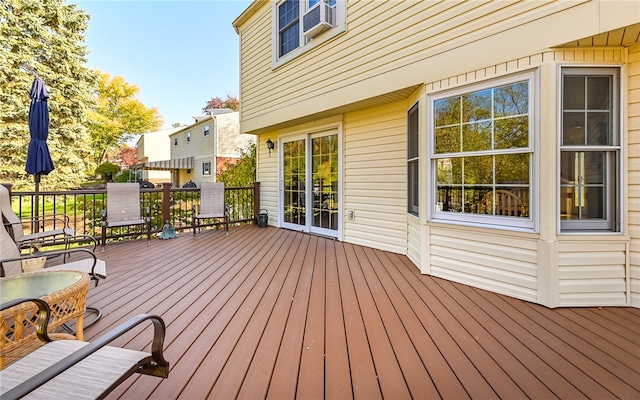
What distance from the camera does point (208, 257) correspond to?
459 centimetres

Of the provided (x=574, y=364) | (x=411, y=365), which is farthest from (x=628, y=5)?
(x=411, y=365)

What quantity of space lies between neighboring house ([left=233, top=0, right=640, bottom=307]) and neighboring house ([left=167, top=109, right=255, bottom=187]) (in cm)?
1082

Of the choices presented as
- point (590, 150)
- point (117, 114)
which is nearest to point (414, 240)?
point (590, 150)

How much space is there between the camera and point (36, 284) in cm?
206

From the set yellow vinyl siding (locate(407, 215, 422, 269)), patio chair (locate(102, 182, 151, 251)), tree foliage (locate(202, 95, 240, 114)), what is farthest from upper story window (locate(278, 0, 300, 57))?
tree foliage (locate(202, 95, 240, 114))

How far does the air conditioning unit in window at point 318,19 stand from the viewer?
5.23 metres

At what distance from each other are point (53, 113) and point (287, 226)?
12.2m

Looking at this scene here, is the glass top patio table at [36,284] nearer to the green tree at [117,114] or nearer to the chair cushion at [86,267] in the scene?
the chair cushion at [86,267]

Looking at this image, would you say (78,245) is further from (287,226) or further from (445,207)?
(445,207)

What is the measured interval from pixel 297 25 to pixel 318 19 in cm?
113

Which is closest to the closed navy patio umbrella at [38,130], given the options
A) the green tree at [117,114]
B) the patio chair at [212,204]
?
the patio chair at [212,204]

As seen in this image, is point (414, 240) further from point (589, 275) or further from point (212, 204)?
point (212, 204)

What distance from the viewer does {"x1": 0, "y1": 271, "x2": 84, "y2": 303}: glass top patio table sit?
188cm

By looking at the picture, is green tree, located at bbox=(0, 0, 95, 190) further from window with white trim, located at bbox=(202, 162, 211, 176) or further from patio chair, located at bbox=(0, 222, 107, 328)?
patio chair, located at bbox=(0, 222, 107, 328)
